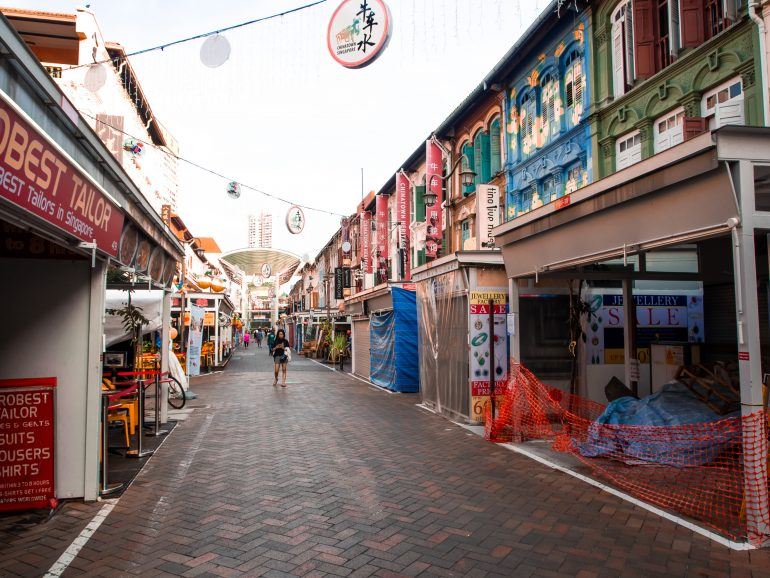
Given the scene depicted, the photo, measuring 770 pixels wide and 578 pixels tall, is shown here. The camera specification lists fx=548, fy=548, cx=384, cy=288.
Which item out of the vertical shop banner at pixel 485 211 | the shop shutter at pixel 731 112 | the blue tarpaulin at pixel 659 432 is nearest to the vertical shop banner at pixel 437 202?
the vertical shop banner at pixel 485 211

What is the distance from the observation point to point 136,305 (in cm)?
1090

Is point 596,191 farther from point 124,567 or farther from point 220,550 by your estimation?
point 124,567

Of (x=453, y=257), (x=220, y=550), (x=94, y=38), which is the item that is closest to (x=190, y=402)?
(x=453, y=257)

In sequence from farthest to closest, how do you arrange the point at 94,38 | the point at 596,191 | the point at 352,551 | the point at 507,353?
the point at 94,38 → the point at 507,353 → the point at 596,191 → the point at 352,551

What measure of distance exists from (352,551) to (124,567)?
5.72 ft

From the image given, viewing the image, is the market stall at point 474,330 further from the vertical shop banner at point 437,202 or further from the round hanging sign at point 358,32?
the vertical shop banner at point 437,202

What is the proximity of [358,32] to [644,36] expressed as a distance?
836 centimetres

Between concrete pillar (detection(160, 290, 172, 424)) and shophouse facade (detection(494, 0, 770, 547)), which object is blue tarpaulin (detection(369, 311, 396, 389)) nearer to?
shophouse facade (detection(494, 0, 770, 547))

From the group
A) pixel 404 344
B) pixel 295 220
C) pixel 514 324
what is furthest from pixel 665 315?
pixel 295 220

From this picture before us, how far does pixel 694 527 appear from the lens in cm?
499

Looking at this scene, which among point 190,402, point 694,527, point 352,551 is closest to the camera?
point 352,551

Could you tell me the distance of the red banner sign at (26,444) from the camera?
547 centimetres

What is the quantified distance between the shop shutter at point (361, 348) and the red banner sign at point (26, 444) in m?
15.2

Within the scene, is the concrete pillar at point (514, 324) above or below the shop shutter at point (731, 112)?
below
